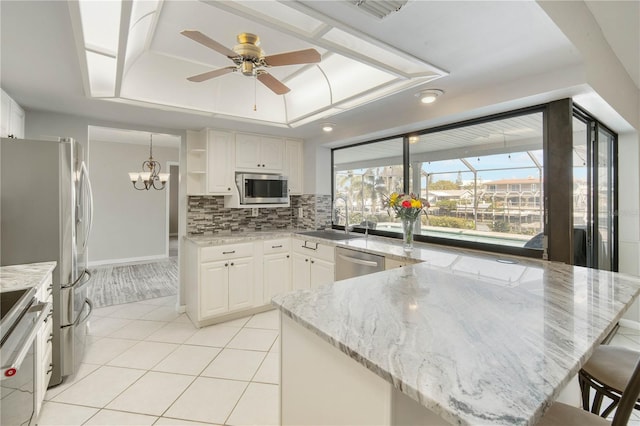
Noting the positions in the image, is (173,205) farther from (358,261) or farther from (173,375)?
(358,261)

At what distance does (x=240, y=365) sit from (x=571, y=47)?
315cm

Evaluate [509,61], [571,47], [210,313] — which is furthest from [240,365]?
[571,47]

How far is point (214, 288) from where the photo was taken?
10.5 ft

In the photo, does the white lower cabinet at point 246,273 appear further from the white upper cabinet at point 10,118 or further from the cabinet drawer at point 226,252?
the white upper cabinet at point 10,118

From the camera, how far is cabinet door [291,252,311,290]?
3.51 m

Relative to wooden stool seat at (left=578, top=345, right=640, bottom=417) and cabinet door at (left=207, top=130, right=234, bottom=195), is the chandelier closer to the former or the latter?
cabinet door at (left=207, top=130, right=234, bottom=195)

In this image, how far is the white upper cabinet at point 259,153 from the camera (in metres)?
3.72

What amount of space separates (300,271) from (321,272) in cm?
42

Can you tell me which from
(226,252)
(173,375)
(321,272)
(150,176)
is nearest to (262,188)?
(226,252)

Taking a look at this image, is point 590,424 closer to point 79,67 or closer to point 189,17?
point 189,17

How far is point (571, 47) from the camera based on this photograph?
5.41 feet

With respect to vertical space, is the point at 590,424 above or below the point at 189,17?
below

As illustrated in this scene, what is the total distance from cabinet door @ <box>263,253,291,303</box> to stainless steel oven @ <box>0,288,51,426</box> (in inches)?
84.2

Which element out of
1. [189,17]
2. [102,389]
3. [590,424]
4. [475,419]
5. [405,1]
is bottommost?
[102,389]
